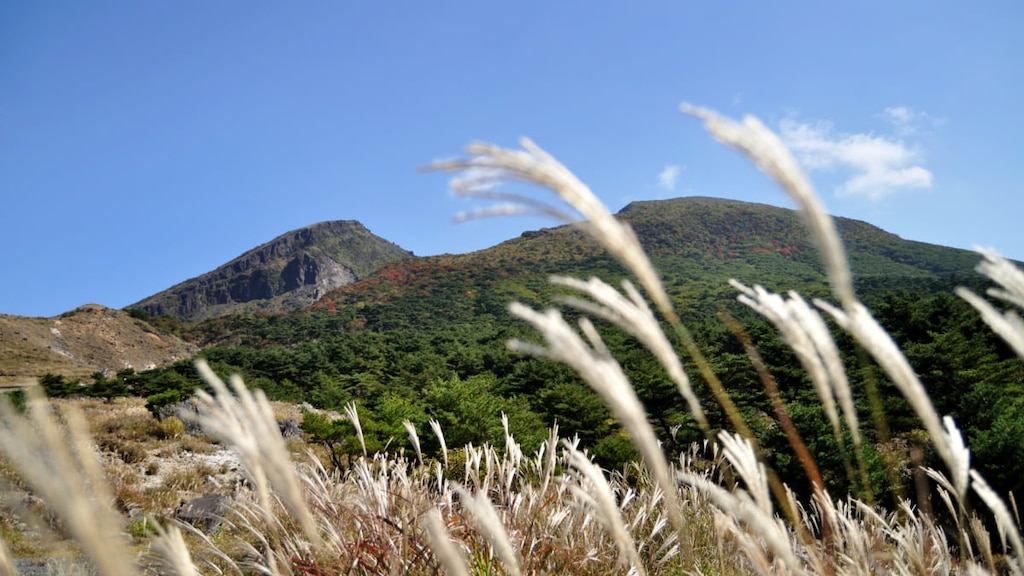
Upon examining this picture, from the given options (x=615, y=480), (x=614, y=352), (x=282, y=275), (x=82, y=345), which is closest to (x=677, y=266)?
(x=614, y=352)

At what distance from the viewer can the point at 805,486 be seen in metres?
10.7

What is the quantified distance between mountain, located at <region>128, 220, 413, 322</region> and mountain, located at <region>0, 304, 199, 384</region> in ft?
207

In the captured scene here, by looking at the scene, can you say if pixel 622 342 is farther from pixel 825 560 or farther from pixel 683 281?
pixel 683 281

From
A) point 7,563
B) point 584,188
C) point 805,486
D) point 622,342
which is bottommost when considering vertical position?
point 805,486

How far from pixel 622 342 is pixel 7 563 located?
28991 mm

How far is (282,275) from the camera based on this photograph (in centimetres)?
13075

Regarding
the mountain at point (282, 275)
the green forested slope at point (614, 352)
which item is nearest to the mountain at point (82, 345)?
the green forested slope at point (614, 352)

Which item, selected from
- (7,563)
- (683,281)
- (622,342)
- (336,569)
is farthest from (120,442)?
(683,281)

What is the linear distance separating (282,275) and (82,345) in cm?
9270

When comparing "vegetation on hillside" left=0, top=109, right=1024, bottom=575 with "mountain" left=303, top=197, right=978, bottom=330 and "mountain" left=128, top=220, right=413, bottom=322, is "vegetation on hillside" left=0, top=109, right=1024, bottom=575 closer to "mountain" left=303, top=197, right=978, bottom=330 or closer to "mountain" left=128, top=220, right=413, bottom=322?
"mountain" left=303, top=197, right=978, bottom=330

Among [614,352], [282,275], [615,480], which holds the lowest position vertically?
[614,352]

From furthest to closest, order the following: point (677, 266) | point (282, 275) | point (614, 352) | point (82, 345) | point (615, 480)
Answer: point (282, 275)
point (677, 266)
point (82, 345)
point (614, 352)
point (615, 480)

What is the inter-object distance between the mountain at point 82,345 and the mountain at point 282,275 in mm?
63214

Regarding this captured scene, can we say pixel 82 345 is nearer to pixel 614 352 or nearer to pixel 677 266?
pixel 614 352
